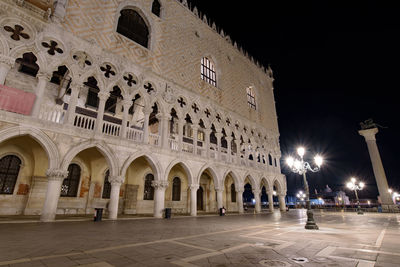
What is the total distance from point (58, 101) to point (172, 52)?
8.66 metres

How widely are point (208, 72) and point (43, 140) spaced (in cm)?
1443

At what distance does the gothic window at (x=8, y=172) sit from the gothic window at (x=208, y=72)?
1412 cm

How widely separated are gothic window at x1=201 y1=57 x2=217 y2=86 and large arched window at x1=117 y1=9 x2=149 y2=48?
5.73 meters

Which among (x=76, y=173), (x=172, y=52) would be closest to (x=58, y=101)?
(x=76, y=173)

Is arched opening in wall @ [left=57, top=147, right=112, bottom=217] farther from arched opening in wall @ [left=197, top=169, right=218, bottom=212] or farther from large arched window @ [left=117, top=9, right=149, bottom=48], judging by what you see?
arched opening in wall @ [left=197, top=169, right=218, bottom=212]

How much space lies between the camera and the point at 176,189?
17047mm

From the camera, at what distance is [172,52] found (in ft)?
52.2

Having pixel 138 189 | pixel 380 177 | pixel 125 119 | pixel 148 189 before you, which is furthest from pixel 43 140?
pixel 380 177

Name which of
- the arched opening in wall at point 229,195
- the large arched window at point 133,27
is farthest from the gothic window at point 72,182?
the arched opening in wall at point 229,195

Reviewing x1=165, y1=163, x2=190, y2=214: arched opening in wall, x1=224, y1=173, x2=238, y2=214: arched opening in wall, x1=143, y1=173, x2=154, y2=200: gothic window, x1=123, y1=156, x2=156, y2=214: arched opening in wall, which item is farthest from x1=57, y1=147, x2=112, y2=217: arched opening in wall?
x1=224, y1=173, x2=238, y2=214: arched opening in wall

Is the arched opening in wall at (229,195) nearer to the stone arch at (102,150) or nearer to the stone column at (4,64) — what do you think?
the stone arch at (102,150)

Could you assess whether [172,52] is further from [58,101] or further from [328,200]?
[328,200]

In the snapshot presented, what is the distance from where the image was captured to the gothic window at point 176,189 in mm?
16797

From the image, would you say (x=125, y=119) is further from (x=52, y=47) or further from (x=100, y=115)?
(x=52, y=47)
